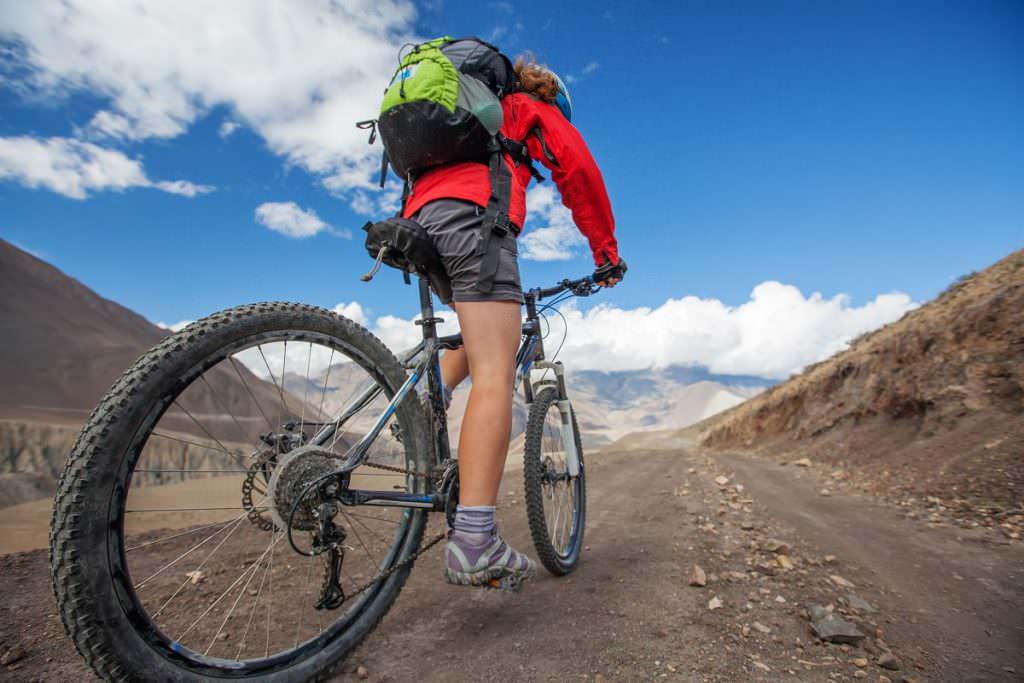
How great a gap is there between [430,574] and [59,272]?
6229cm

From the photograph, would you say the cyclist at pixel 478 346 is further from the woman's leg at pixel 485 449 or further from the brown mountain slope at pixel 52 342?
the brown mountain slope at pixel 52 342

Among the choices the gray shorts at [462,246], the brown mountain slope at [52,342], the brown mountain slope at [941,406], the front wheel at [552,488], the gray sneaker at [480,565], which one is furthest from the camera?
the brown mountain slope at [52,342]

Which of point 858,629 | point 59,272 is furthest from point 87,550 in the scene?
point 59,272

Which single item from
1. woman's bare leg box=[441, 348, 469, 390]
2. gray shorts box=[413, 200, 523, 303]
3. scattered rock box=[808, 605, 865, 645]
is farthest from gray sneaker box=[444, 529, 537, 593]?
scattered rock box=[808, 605, 865, 645]

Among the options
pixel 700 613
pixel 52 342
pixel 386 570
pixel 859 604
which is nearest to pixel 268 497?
pixel 386 570

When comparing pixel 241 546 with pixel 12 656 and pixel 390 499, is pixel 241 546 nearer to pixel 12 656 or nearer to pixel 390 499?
pixel 12 656

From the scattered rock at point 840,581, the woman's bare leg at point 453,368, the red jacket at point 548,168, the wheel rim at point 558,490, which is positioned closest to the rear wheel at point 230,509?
the woman's bare leg at point 453,368

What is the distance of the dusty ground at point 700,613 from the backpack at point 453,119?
1.46 m

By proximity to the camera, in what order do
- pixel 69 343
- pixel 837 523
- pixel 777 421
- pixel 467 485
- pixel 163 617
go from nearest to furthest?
1. pixel 467 485
2. pixel 163 617
3. pixel 837 523
4. pixel 777 421
5. pixel 69 343

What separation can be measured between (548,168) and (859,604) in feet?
8.53

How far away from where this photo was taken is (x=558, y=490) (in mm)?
2979

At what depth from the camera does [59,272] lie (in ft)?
150

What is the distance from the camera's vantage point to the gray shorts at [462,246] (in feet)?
6.27

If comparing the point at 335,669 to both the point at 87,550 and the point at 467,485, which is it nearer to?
the point at 467,485
